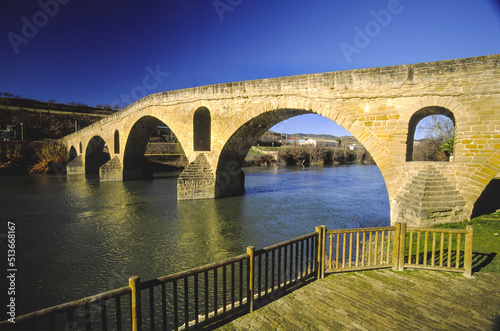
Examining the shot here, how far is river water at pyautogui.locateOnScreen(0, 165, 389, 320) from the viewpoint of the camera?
5.54 m

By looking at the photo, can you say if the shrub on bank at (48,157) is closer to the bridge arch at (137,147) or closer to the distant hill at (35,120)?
the distant hill at (35,120)

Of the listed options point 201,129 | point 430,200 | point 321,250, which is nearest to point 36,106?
point 201,129

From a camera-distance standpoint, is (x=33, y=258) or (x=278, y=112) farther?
(x=278, y=112)

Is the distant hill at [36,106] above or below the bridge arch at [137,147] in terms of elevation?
above

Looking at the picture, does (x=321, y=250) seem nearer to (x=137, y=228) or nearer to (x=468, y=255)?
(x=468, y=255)

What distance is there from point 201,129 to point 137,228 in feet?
23.1

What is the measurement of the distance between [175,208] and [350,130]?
8088mm

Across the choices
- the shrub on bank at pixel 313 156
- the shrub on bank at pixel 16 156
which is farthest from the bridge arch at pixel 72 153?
the shrub on bank at pixel 313 156

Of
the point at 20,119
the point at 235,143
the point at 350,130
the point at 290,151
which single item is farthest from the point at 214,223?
the point at 20,119

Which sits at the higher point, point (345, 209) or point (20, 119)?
point (20, 119)

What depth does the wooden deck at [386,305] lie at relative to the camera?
10.2 ft

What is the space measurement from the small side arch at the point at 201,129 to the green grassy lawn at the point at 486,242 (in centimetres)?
1135

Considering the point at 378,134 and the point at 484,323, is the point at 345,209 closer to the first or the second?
the point at 378,134

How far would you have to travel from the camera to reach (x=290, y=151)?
140 ft
